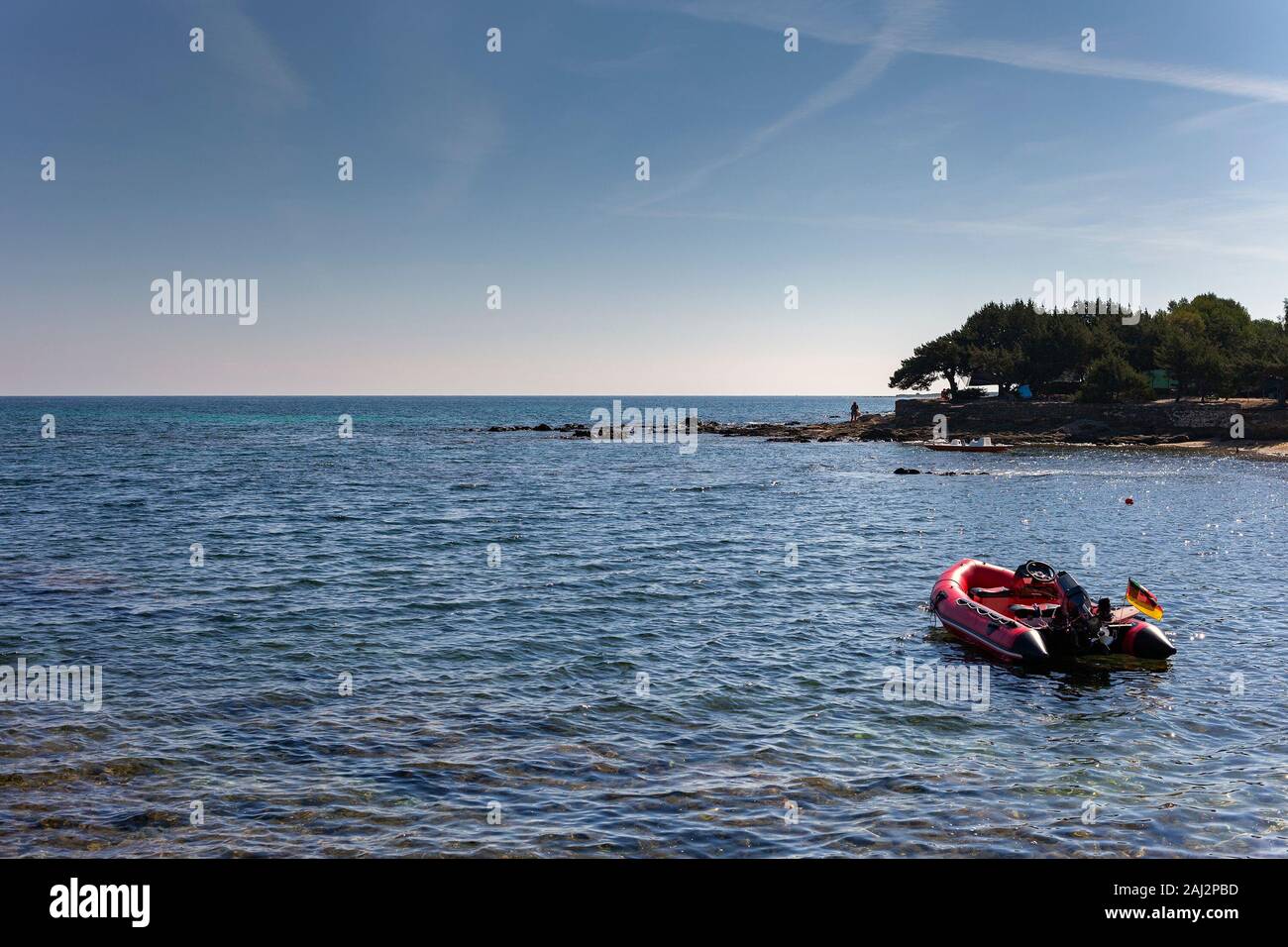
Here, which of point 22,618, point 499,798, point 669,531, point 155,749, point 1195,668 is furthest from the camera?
point 669,531

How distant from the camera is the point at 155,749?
12.7 metres

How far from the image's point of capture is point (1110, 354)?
9069cm

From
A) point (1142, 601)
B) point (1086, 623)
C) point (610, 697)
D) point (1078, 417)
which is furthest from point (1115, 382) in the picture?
point (610, 697)

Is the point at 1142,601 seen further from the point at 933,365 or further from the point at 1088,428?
the point at 933,365

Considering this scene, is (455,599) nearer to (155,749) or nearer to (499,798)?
(155,749)

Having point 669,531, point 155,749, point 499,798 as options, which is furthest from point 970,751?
point 669,531

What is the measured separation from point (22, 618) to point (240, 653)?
6766mm

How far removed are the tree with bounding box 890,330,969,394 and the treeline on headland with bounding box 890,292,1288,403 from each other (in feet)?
0.40

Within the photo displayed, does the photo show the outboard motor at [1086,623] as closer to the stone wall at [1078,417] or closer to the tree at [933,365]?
the stone wall at [1078,417]

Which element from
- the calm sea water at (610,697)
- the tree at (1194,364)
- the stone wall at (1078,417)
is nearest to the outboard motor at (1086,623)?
the calm sea water at (610,697)

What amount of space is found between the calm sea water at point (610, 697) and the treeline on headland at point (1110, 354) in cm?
5341

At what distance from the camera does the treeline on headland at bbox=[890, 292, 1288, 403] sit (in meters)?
82.4
